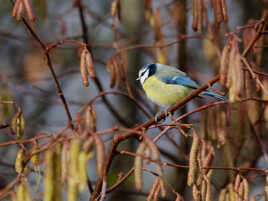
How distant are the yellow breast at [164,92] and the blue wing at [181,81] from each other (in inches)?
0.9

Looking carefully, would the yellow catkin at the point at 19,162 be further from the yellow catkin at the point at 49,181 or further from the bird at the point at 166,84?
the bird at the point at 166,84

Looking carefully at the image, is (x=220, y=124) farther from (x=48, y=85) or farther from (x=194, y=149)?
(x=48, y=85)

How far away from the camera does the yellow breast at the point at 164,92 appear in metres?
2.31

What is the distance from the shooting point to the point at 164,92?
2346 millimetres

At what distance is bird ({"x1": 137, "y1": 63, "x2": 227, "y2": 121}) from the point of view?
7.57 feet

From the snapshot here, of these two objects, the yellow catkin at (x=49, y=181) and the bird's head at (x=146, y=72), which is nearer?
the yellow catkin at (x=49, y=181)

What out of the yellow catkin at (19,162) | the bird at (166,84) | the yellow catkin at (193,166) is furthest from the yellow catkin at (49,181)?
the bird at (166,84)

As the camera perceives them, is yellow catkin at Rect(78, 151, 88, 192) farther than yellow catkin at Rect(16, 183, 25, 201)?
No

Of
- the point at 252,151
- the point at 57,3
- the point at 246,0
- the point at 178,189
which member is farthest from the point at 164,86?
the point at 57,3

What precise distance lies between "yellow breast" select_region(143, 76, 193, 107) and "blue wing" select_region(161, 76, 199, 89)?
2 cm

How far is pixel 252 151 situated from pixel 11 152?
246cm

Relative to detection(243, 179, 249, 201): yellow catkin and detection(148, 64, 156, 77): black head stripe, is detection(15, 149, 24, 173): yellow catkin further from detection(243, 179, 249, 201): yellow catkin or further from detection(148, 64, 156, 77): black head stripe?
detection(148, 64, 156, 77): black head stripe

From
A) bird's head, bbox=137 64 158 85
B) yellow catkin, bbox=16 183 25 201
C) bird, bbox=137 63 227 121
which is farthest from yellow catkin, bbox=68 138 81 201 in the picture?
bird's head, bbox=137 64 158 85

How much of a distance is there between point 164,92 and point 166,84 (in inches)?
2.9
